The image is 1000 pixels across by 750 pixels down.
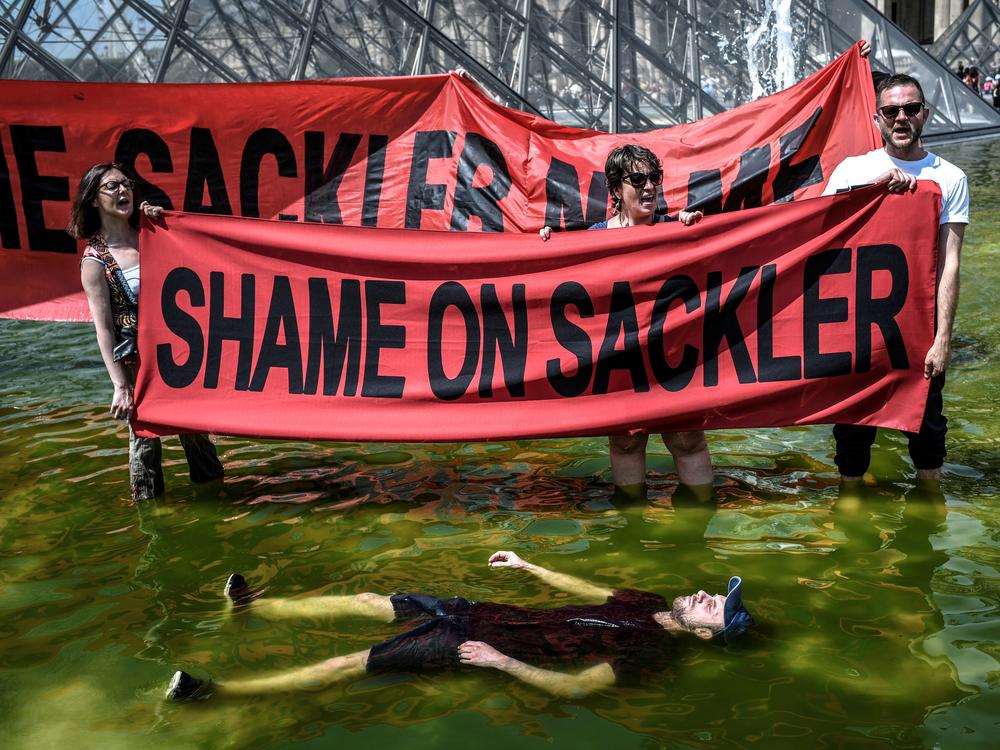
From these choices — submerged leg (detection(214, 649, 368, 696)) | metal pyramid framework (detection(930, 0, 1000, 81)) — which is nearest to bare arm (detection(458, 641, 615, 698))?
submerged leg (detection(214, 649, 368, 696))

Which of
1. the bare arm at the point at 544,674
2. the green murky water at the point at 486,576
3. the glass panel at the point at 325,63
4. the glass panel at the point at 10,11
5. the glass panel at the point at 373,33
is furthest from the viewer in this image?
the glass panel at the point at 373,33

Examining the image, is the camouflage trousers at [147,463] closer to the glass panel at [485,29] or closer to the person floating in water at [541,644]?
the person floating in water at [541,644]

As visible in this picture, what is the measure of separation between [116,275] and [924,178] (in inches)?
149

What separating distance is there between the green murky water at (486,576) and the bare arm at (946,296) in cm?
76

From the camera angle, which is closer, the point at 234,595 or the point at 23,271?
the point at 234,595

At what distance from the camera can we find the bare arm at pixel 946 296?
4.68m

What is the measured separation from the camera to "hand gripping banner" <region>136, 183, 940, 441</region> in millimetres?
4922

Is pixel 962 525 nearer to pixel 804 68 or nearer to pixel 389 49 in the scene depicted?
pixel 389 49

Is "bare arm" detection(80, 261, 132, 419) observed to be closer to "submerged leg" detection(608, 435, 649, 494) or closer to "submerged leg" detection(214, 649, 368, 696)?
"submerged leg" detection(214, 649, 368, 696)

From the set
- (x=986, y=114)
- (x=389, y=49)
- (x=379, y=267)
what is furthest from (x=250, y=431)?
(x=986, y=114)

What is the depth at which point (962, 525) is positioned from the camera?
4.80m

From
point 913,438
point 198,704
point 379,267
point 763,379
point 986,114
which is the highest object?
point 986,114

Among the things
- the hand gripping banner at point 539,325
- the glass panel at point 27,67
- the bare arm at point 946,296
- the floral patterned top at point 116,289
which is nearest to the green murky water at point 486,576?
the hand gripping banner at point 539,325

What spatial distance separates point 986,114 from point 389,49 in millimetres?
15609
